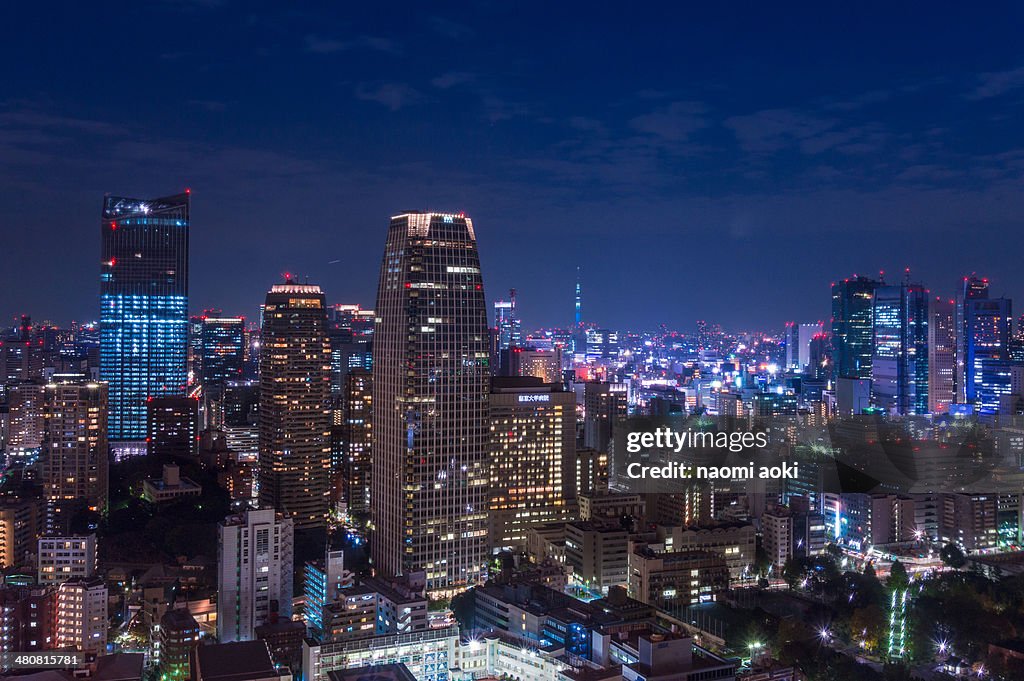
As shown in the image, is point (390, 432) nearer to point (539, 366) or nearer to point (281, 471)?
point (281, 471)

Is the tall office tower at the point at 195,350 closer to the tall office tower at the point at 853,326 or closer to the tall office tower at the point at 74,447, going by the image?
the tall office tower at the point at 74,447

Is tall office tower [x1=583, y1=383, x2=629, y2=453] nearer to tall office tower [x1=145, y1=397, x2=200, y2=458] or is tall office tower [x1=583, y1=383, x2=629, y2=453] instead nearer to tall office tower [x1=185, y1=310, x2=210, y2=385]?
tall office tower [x1=145, y1=397, x2=200, y2=458]

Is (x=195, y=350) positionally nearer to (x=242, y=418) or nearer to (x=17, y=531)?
(x=242, y=418)

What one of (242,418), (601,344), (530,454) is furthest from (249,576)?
(601,344)

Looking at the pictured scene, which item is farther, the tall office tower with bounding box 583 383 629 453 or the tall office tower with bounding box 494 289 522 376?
the tall office tower with bounding box 494 289 522 376

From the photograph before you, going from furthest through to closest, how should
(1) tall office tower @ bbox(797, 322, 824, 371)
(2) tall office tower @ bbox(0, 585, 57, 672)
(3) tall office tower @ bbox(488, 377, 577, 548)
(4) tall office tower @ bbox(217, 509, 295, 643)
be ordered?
(1) tall office tower @ bbox(797, 322, 824, 371) < (3) tall office tower @ bbox(488, 377, 577, 548) < (4) tall office tower @ bbox(217, 509, 295, 643) < (2) tall office tower @ bbox(0, 585, 57, 672)

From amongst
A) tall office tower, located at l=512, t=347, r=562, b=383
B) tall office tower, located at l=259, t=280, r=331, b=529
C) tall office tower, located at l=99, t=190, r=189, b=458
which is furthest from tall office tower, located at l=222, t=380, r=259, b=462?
tall office tower, located at l=512, t=347, r=562, b=383

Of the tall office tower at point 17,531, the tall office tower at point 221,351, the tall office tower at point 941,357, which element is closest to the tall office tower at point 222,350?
the tall office tower at point 221,351
